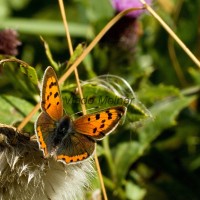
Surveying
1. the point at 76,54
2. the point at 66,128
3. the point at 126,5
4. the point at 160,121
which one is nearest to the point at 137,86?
the point at 160,121

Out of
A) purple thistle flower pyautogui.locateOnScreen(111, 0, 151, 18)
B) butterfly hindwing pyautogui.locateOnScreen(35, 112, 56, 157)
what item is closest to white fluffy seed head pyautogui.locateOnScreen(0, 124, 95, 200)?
butterfly hindwing pyautogui.locateOnScreen(35, 112, 56, 157)

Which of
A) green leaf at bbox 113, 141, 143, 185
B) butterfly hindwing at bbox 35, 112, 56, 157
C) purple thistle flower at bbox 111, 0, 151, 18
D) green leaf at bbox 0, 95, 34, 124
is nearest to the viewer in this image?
butterfly hindwing at bbox 35, 112, 56, 157

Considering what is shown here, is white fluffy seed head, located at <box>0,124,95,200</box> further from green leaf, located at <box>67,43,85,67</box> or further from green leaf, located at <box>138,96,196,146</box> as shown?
green leaf, located at <box>138,96,196,146</box>

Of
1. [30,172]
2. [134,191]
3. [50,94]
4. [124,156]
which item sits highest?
[50,94]

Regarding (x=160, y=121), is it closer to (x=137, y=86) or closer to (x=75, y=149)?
(x=137, y=86)

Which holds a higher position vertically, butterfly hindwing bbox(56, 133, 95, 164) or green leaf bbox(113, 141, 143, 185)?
butterfly hindwing bbox(56, 133, 95, 164)

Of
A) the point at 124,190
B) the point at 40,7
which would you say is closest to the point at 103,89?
the point at 124,190
